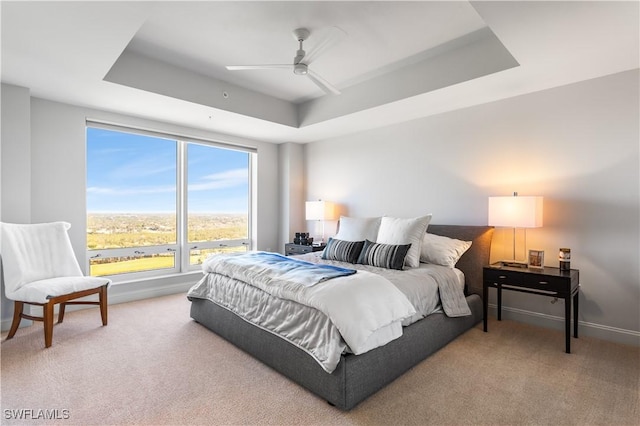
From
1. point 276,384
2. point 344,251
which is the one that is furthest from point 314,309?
point 344,251

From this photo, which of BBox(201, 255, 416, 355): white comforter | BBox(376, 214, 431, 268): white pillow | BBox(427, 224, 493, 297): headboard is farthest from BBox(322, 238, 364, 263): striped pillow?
BBox(427, 224, 493, 297): headboard

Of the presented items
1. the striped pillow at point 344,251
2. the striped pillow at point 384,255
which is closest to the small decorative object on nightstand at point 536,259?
the striped pillow at point 384,255

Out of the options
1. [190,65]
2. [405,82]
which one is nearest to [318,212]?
[405,82]

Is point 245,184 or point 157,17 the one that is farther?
point 245,184

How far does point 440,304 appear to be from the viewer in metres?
2.80

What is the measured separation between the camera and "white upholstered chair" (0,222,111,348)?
2746 millimetres

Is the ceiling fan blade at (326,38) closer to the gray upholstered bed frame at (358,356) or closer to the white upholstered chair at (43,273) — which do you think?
the gray upholstered bed frame at (358,356)

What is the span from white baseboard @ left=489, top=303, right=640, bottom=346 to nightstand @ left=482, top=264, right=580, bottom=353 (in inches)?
6.1

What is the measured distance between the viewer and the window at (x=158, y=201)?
13.4ft

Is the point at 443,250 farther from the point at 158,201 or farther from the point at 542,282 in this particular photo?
the point at 158,201

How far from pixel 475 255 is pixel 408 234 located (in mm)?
795

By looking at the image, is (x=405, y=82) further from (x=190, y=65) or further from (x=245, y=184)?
(x=245, y=184)

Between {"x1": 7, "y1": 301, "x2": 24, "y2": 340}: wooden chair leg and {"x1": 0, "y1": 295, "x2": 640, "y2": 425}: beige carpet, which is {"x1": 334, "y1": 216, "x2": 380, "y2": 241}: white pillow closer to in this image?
{"x1": 0, "y1": 295, "x2": 640, "y2": 425}: beige carpet

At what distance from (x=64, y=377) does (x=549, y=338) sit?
12.9 ft
